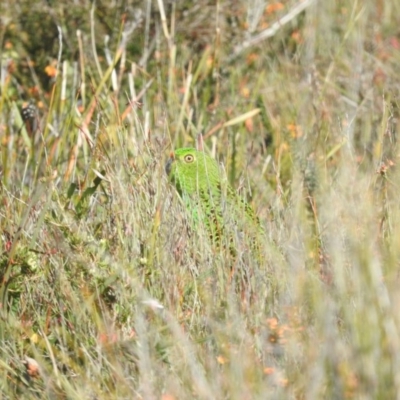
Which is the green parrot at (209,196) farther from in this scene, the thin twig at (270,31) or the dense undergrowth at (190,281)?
the thin twig at (270,31)

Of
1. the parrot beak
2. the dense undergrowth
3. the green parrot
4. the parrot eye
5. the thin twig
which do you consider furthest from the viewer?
the thin twig

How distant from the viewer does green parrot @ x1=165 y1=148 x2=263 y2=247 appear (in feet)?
Result: 9.86

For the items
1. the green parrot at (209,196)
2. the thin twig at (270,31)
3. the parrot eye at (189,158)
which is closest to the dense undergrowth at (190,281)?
the green parrot at (209,196)

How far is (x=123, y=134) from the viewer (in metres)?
3.41

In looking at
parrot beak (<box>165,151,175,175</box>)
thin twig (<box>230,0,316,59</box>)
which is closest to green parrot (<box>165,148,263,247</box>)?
parrot beak (<box>165,151,175,175</box>)

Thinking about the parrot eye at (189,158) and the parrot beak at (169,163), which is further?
the parrot beak at (169,163)

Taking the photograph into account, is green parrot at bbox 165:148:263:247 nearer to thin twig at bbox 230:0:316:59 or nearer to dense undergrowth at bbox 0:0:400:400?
dense undergrowth at bbox 0:0:400:400

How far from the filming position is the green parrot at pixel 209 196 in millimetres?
3004

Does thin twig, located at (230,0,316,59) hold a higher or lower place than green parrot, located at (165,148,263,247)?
lower

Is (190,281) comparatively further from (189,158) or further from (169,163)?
(169,163)

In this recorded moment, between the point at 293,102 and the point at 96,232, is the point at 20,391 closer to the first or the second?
the point at 96,232

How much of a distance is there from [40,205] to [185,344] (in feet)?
4.07

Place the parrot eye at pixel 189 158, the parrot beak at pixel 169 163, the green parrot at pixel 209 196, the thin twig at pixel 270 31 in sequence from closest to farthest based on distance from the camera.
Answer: the green parrot at pixel 209 196, the parrot eye at pixel 189 158, the parrot beak at pixel 169 163, the thin twig at pixel 270 31

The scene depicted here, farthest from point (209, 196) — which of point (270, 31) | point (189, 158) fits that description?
point (270, 31)
